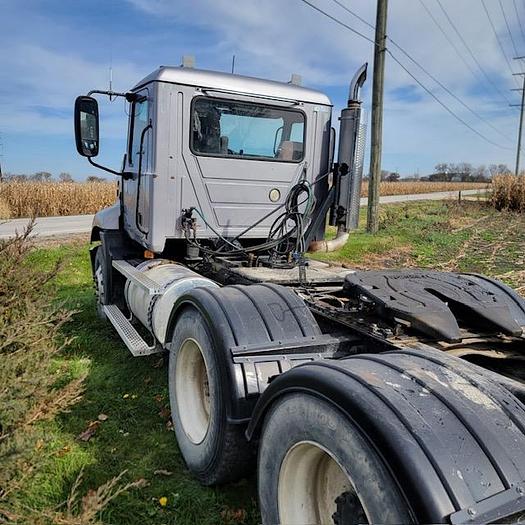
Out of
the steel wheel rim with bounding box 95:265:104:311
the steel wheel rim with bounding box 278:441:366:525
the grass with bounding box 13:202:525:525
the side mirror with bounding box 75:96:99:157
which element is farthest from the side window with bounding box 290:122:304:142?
the steel wheel rim with bounding box 278:441:366:525

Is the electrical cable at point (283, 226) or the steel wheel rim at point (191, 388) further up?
the electrical cable at point (283, 226)

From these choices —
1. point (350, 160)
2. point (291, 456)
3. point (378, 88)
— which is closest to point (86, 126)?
point (350, 160)

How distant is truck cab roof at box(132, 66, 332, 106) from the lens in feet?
14.8

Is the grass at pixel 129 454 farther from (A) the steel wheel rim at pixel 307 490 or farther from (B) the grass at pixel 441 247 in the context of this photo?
(B) the grass at pixel 441 247

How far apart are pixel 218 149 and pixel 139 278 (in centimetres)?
146

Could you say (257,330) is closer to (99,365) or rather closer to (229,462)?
(229,462)

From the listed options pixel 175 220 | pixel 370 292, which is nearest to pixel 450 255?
pixel 175 220

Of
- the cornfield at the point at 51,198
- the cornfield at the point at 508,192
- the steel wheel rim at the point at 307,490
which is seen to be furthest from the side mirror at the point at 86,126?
the cornfield at the point at 508,192

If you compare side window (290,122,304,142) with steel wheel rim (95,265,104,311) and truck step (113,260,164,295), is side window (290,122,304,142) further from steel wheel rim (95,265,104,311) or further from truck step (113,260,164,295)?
steel wheel rim (95,265,104,311)

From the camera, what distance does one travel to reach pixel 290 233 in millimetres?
5059

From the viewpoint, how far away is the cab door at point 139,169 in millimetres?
4742

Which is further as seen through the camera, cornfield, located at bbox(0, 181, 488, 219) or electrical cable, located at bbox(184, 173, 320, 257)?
cornfield, located at bbox(0, 181, 488, 219)

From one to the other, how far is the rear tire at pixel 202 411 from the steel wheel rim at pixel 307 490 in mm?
580

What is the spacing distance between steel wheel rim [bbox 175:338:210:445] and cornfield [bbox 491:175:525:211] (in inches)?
1071
